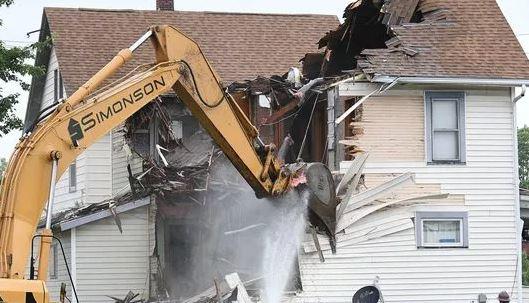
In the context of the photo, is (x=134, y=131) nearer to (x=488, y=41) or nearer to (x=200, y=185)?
(x=200, y=185)

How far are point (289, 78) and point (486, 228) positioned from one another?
5.35 metres

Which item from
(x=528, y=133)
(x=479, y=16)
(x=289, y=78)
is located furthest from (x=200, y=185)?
(x=528, y=133)

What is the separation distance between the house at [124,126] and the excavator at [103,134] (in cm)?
972

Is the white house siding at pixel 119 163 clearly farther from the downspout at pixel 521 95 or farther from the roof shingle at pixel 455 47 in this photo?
the downspout at pixel 521 95

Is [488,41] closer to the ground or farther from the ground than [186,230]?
farther from the ground

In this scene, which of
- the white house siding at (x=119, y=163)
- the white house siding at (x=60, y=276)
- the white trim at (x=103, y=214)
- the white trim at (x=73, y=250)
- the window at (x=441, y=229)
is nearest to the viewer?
the window at (x=441, y=229)

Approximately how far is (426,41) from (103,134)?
12102 millimetres

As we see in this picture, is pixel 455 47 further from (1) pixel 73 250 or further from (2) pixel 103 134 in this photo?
(2) pixel 103 134

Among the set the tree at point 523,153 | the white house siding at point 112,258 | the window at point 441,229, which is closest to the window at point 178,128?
the white house siding at point 112,258

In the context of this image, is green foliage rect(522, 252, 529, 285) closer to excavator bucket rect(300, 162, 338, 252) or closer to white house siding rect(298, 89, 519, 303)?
white house siding rect(298, 89, 519, 303)

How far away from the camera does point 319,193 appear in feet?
72.2

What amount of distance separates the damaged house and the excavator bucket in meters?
1.14

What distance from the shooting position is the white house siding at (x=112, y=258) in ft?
102

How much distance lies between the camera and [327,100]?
27438mm
